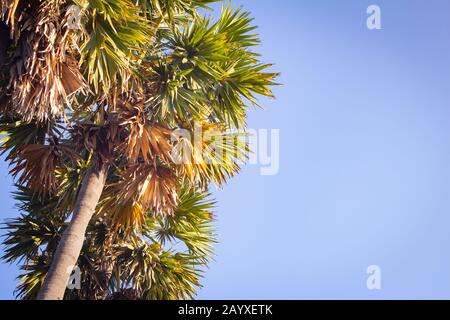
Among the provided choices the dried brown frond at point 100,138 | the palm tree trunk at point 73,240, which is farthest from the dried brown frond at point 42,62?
the palm tree trunk at point 73,240

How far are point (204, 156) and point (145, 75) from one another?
1556mm

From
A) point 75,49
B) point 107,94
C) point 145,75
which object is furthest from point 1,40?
point 145,75

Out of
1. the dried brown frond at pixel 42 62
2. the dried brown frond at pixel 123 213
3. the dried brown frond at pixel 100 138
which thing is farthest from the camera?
the dried brown frond at pixel 123 213

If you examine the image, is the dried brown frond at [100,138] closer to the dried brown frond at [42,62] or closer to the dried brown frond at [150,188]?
the dried brown frond at [150,188]

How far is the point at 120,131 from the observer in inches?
356

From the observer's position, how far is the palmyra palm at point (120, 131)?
7.91 metres

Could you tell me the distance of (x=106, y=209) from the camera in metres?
9.68

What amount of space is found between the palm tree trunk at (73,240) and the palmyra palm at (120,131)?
2 cm

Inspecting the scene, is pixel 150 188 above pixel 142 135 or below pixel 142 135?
below

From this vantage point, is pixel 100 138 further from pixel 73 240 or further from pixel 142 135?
pixel 73 240

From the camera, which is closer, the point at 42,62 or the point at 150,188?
the point at 42,62

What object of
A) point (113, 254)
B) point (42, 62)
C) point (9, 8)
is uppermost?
point (9, 8)

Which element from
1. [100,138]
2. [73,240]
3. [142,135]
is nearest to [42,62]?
[100,138]

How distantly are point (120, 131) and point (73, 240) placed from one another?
1.78m
